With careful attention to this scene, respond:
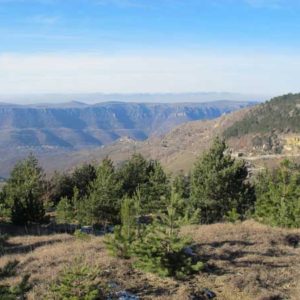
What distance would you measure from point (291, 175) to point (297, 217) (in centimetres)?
569

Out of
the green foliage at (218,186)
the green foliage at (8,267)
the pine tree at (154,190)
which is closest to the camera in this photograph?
the green foliage at (8,267)

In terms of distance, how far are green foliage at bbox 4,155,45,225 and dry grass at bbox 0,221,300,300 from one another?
1670 centimetres

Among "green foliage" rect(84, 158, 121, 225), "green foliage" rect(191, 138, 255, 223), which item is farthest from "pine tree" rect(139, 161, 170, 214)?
"green foliage" rect(84, 158, 121, 225)

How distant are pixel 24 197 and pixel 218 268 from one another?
83.0 feet

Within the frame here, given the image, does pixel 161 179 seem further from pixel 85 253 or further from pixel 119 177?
pixel 85 253

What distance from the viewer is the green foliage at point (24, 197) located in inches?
1478

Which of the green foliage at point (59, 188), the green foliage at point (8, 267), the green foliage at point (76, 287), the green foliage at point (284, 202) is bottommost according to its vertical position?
the green foliage at point (59, 188)

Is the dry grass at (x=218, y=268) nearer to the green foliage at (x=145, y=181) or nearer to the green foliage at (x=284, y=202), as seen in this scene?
the green foliage at (x=284, y=202)

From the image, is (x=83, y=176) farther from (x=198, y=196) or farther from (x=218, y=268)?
(x=218, y=268)

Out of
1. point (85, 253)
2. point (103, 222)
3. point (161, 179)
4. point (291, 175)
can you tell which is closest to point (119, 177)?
point (161, 179)

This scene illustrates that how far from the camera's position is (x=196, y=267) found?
1520 cm

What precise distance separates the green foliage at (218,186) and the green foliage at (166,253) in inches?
1053

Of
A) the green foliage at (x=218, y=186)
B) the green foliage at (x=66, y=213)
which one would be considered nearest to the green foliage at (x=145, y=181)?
the green foliage at (x=218, y=186)

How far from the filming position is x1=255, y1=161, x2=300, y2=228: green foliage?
27.8 meters
